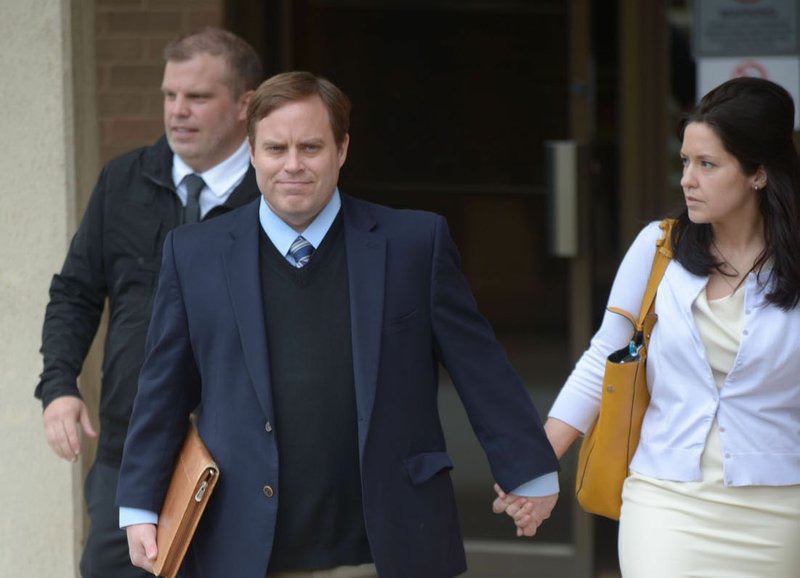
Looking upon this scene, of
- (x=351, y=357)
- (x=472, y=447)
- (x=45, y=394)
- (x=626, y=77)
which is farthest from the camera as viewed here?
(x=472, y=447)

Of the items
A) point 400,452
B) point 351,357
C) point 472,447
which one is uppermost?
point 351,357

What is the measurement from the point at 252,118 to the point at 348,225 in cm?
35

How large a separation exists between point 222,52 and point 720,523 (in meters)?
2.02

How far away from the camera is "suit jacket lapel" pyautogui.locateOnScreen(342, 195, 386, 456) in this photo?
3592 millimetres

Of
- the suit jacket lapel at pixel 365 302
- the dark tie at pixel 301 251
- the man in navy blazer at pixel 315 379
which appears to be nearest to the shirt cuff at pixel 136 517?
the man in navy blazer at pixel 315 379

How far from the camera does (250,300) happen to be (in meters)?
3.65

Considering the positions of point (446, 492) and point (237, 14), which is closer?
point (446, 492)

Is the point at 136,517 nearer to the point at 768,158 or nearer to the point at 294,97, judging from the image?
the point at 294,97

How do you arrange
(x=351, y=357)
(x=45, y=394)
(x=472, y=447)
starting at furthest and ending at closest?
(x=472, y=447) < (x=45, y=394) < (x=351, y=357)

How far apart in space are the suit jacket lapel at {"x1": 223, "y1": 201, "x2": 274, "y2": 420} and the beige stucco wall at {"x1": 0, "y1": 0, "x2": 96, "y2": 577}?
1802 mm

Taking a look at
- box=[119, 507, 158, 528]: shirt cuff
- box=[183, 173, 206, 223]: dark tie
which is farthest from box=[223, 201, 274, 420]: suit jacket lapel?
box=[183, 173, 206, 223]: dark tie

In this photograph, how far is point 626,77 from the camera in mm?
6031

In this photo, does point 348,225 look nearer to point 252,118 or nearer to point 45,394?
point 252,118

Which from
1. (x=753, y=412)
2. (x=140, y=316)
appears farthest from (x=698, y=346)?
(x=140, y=316)
